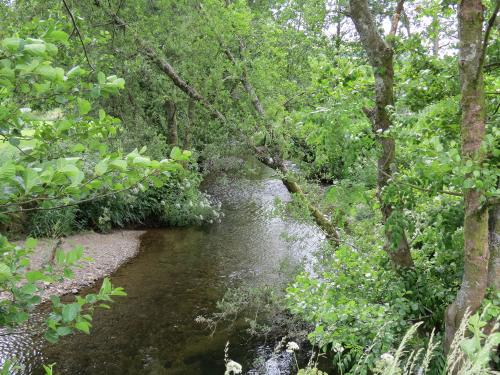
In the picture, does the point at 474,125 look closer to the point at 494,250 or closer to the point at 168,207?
the point at 494,250

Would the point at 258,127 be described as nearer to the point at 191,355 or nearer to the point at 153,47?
the point at 153,47

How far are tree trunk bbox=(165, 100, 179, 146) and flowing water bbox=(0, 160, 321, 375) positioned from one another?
12.9 ft

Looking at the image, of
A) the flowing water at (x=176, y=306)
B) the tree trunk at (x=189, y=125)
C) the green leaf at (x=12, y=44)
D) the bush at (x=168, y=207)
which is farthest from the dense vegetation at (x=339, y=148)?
the tree trunk at (x=189, y=125)

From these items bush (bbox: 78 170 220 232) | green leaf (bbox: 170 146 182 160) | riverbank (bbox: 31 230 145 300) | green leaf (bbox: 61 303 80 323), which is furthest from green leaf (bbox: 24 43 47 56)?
bush (bbox: 78 170 220 232)

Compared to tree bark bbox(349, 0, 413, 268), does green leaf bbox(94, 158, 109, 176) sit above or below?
below

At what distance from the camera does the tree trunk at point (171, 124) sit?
16.5 metres

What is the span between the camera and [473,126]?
11.0 feet

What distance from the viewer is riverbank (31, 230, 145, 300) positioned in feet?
30.3

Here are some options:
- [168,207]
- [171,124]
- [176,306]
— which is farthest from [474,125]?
[171,124]

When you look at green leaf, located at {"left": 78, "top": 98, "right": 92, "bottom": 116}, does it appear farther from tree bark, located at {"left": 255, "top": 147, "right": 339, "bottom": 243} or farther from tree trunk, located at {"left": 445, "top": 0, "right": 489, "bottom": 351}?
tree bark, located at {"left": 255, "top": 147, "right": 339, "bottom": 243}

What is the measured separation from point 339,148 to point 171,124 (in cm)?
1290

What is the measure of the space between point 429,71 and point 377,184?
4.21 feet

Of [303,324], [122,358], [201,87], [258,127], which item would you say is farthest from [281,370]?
[201,87]

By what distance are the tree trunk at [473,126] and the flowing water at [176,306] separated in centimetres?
421
